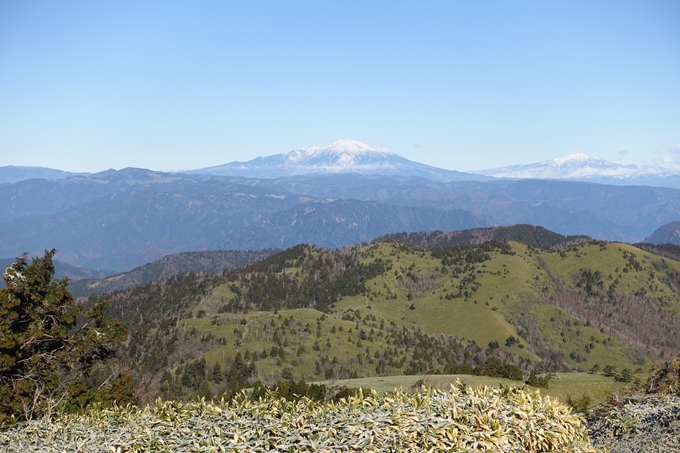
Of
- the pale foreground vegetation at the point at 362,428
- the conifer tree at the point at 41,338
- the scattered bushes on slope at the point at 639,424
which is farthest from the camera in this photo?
the conifer tree at the point at 41,338

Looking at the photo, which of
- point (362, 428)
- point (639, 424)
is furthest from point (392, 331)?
point (362, 428)

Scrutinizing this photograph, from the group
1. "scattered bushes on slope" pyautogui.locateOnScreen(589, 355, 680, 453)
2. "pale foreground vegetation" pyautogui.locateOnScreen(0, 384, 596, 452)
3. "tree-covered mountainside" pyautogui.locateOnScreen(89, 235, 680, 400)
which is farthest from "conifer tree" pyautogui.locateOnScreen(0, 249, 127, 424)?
"tree-covered mountainside" pyautogui.locateOnScreen(89, 235, 680, 400)

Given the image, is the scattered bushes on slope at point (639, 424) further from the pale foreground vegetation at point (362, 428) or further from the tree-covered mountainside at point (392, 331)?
the tree-covered mountainside at point (392, 331)

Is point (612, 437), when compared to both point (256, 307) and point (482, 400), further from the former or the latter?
point (256, 307)

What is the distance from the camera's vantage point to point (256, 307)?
179 m

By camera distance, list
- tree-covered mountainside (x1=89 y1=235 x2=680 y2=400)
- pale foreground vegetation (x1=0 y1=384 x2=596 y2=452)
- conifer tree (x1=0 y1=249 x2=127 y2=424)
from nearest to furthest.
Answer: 1. pale foreground vegetation (x1=0 y1=384 x2=596 y2=452)
2. conifer tree (x1=0 y1=249 x2=127 y2=424)
3. tree-covered mountainside (x1=89 y1=235 x2=680 y2=400)

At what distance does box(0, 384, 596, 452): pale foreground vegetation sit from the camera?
400 inches

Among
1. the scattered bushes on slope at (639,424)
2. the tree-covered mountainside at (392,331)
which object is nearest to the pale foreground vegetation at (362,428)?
the scattered bushes on slope at (639,424)

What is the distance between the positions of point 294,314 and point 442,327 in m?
55.4

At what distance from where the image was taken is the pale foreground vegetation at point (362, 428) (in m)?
10.2

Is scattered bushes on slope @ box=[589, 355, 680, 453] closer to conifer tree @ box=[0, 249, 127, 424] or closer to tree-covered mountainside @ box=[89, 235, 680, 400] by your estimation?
tree-covered mountainside @ box=[89, 235, 680, 400]

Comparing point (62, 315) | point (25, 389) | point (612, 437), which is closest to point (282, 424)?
point (612, 437)

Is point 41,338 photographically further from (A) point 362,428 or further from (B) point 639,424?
(B) point 639,424

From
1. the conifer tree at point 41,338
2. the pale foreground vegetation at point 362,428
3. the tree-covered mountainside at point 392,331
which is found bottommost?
the tree-covered mountainside at point 392,331
